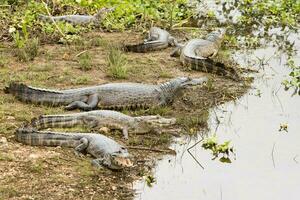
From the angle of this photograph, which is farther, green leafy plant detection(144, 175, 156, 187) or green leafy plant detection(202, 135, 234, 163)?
green leafy plant detection(202, 135, 234, 163)

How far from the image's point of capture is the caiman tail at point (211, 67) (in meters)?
8.55

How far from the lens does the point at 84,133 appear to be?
604 centimetres

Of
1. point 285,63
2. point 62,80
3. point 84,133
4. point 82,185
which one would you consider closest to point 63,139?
point 84,133

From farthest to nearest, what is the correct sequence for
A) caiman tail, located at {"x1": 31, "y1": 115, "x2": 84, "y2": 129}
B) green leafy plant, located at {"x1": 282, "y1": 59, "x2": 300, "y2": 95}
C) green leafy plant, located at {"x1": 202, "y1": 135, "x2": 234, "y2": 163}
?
green leafy plant, located at {"x1": 282, "y1": 59, "x2": 300, "y2": 95}
caiman tail, located at {"x1": 31, "y1": 115, "x2": 84, "y2": 129}
green leafy plant, located at {"x1": 202, "y1": 135, "x2": 234, "y2": 163}

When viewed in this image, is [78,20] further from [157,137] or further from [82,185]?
[82,185]

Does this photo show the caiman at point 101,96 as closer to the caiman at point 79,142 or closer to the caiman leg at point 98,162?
the caiman at point 79,142

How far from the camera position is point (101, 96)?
23.6ft

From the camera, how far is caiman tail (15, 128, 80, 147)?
5836 millimetres

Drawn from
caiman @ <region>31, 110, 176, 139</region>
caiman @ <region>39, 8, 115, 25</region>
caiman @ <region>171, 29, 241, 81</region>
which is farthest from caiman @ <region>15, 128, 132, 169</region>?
caiman @ <region>39, 8, 115, 25</region>

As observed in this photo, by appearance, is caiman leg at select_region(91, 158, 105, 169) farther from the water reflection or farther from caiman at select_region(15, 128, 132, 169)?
the water reflection

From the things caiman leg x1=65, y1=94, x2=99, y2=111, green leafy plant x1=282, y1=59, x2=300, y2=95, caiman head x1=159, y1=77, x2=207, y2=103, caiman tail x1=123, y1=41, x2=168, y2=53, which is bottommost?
green leafy plant x1=282, y1=59, x2=300, y2=95

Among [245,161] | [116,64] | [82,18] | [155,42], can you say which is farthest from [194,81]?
[82,18]

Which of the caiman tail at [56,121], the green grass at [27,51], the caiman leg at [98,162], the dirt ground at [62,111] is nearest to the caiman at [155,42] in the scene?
the dirt ground at [62,111]

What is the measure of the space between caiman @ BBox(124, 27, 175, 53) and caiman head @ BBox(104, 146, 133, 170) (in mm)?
4296
